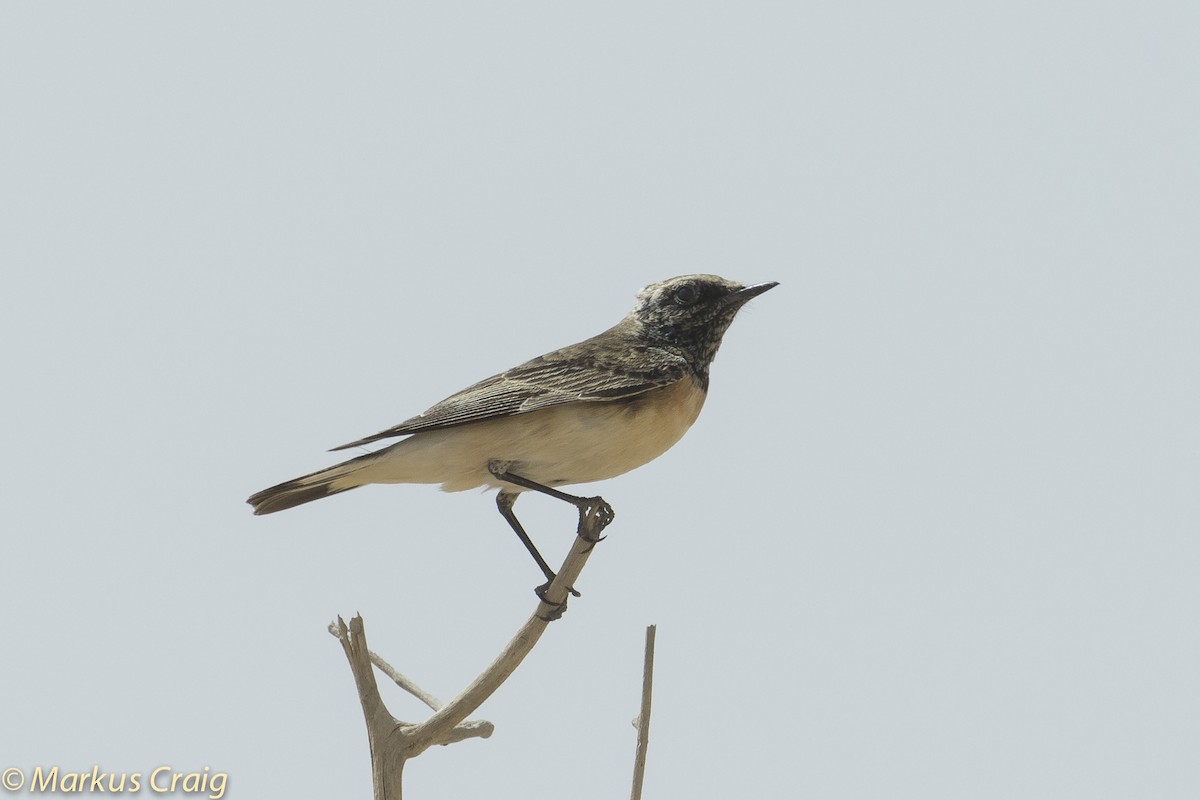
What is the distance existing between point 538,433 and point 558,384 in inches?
12.6

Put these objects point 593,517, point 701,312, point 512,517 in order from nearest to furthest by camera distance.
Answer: point 593,517, point 512,517, point 701,312

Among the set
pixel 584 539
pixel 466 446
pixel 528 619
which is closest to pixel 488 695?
pixel 528 619

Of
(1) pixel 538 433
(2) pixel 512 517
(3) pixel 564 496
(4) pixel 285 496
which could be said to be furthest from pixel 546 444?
(4) pixel 285 496

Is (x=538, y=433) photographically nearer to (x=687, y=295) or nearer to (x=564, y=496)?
(x=564, y=496)

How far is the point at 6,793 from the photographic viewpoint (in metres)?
5.19

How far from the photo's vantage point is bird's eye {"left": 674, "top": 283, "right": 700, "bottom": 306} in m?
6.01

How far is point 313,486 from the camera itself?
5.49 m

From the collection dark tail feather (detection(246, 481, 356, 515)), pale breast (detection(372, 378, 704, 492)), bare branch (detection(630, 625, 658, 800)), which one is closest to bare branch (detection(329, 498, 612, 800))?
pale breast (detection(372, 378, 704, 492))

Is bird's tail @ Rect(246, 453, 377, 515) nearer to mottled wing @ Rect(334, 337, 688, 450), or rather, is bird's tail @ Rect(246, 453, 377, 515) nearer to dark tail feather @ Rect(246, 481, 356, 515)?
dark tail feather @ Rect(246, 481, 356, 515)

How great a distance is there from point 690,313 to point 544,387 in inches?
42.0

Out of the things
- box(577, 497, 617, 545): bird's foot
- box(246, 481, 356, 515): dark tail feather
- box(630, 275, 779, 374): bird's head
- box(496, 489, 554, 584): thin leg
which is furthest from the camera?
box(630, 275, 779, 374): bird's head

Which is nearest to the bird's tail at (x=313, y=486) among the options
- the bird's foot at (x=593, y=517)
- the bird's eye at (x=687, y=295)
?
the bird's foot at (x=593, y=517)

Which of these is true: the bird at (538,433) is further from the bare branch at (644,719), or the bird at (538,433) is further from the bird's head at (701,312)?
the bare branch at (644,719)

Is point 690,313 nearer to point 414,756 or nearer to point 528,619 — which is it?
point 528,619
